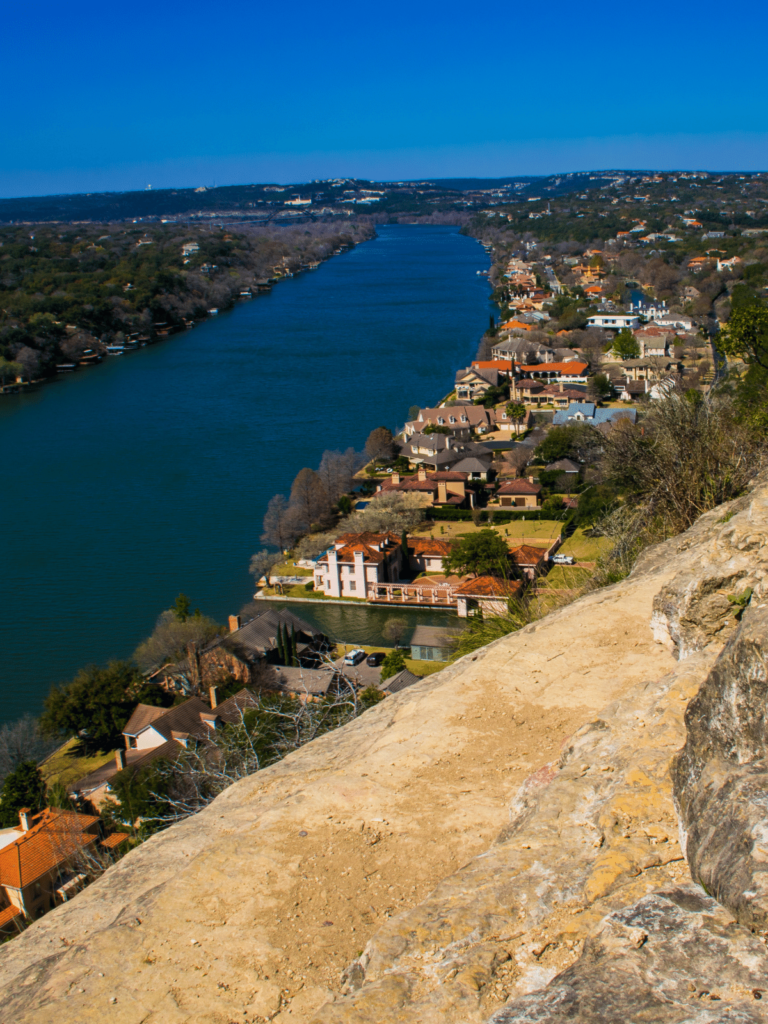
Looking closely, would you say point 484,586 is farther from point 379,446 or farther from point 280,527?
point 379,446

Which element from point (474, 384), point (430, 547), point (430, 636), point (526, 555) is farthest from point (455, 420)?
point (430, 636)

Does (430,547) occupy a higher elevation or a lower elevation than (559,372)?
lower

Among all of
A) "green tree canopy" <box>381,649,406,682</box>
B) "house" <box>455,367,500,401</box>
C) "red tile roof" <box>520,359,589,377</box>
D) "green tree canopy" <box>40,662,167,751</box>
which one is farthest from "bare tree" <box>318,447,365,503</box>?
"red tile roof" <box>520,359,589,377</box>

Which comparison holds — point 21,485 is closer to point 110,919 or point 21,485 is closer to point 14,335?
point 14,335

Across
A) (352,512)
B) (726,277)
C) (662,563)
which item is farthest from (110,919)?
(726,277)

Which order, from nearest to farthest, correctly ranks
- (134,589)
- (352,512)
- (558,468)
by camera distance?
(134,589), (352,512), (558,468)

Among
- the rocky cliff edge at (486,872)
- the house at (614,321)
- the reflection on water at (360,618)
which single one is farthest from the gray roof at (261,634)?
the house at (614,321)
